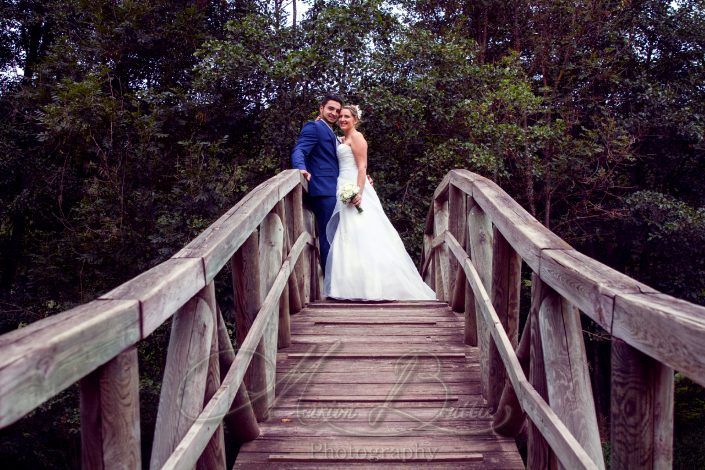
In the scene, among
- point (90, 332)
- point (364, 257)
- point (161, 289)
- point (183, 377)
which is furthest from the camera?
point (364, 257)

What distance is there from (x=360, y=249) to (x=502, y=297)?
2744mm

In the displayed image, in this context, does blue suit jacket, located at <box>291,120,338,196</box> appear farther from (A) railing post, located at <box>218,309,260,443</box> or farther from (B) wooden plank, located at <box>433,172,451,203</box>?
(A) railing post, located at <box>218,309,260,443</box>

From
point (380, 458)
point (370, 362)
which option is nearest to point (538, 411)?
point (380, 458)

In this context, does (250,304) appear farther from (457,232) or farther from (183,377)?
(457,232)

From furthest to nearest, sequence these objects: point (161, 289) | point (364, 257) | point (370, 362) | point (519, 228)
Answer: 1. point (364, 257)
2. point (370, 362)
3. point (519, 228)
4. point (161, 289)

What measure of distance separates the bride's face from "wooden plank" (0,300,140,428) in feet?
14.4

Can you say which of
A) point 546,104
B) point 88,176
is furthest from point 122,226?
point 546,104

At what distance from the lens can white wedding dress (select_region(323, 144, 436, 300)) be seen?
5.36 m

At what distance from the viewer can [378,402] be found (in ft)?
9.96

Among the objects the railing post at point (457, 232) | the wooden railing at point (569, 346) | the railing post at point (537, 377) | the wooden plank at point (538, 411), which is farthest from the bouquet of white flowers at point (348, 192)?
the railing post at point (537, 377)

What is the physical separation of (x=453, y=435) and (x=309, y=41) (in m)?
7.33

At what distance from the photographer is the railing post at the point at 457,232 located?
14.1ft

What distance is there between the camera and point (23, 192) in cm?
1088

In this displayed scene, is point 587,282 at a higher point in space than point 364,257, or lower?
higher
